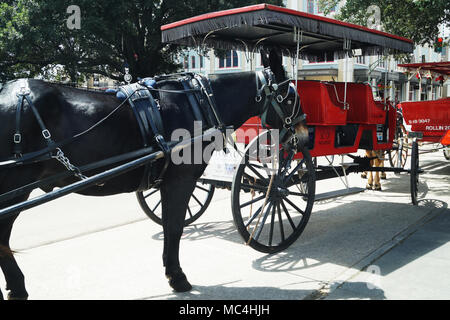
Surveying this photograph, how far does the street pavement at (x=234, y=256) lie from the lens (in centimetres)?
374

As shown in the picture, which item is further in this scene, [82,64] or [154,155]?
[82,64]

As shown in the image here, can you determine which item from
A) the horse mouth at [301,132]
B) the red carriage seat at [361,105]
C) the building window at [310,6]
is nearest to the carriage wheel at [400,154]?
the red carriage seat at [361,105]

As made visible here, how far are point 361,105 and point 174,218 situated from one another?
4.45 metres

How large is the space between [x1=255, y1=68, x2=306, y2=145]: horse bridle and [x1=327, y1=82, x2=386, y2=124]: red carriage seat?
2266 millimetres

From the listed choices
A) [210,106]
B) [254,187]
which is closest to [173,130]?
[210,106]

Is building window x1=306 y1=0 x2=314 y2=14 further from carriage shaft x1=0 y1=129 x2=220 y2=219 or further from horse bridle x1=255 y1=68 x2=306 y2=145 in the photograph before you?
carriage shaft x1=0 y1=129 x2=220 y2=219

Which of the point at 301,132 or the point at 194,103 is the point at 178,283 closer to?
the point at 194,103

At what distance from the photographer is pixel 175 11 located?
19.3 meters

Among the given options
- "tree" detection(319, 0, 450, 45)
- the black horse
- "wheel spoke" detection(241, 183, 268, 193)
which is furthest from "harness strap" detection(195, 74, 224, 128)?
"tree" detection(319, 0, 450, 45)

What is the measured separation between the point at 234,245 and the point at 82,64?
18006 millimetres

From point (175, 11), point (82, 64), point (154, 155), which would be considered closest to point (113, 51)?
point (82, 64)

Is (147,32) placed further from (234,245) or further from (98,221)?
(234,245)

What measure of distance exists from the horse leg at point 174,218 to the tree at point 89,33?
15116 millimetres

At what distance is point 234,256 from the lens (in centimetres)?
465
